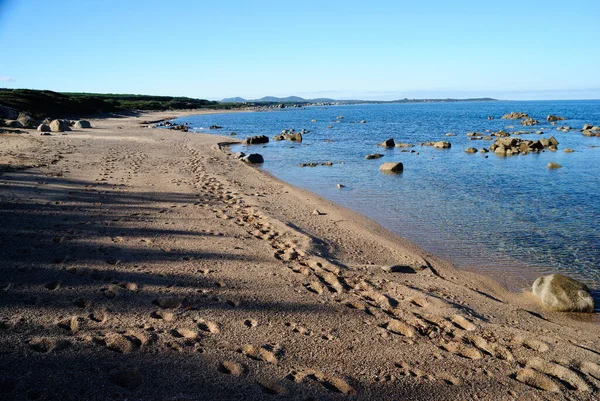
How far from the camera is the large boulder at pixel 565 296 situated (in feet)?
23.1

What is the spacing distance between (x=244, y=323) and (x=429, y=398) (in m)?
2.48

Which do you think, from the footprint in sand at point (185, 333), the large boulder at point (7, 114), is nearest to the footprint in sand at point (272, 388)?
the footprint in sand at point (185, 333)

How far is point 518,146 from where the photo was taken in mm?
31344

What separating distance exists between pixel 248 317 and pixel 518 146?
32.0 metres

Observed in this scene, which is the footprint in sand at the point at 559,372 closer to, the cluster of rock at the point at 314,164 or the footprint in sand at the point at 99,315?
the footprint in sand at the point at 99,315

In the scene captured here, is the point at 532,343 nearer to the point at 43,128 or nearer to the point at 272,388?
the point at 272,388

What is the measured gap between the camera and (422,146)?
3503 centimetres

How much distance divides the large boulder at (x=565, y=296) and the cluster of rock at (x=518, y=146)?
81.8 feet

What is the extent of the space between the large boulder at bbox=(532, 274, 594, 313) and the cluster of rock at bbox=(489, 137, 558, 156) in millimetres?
24923

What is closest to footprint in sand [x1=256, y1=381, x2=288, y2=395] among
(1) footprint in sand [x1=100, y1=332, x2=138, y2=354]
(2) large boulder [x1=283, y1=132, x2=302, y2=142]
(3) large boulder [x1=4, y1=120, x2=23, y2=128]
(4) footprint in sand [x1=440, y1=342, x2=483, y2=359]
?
(1) footprint in sand [x1=100, y1=332, x2=138, y2=354]

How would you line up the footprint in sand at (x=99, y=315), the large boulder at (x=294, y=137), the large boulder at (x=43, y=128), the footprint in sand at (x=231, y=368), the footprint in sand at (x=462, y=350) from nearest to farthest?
the footprint in sand at (x=231, y=368), the footprint in sand at (x=99, y=315), the footprint in sand at (x=462, y=350), the large boulder at (x=43, y=128), the large boulder at (x=294, y=137)

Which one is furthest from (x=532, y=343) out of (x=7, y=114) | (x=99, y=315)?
(x=7, y=114)

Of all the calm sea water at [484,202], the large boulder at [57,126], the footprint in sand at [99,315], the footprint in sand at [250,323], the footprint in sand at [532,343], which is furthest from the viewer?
the large boulder at [57,126]

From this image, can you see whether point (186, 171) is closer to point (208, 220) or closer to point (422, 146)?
point (208, 220)
